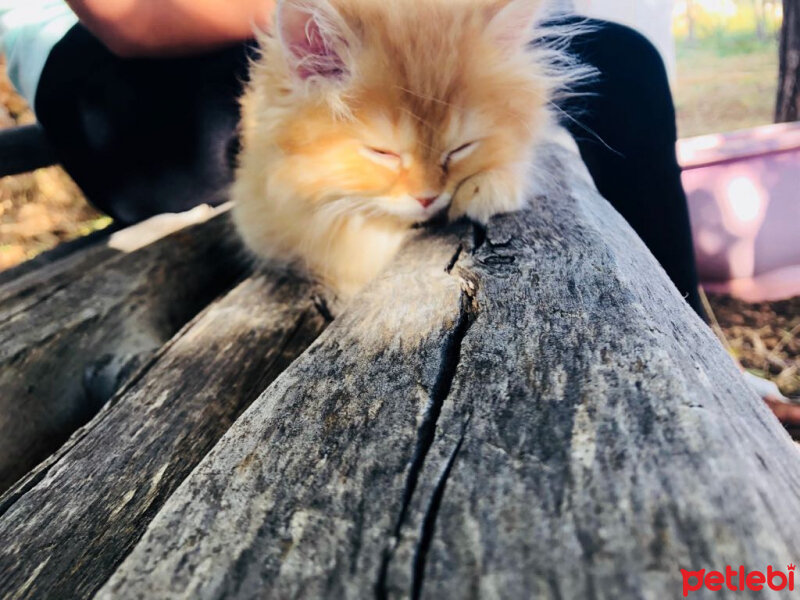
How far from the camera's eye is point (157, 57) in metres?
1.54

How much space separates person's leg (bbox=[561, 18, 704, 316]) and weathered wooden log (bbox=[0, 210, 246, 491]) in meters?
1.02

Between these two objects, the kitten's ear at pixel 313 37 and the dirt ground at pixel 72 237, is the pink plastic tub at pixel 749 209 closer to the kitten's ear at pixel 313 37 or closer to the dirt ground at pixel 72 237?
the dirt ground at pixel 72 237

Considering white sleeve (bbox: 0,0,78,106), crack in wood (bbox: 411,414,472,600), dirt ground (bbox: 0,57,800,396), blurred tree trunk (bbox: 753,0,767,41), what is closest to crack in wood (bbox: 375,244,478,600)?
crack in wood (bbox: 411,414,472,600)

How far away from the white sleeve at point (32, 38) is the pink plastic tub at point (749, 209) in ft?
7.27

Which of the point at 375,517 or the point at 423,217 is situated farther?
the point at 423,217

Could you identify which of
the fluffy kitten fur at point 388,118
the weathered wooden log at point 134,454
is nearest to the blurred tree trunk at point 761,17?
the fluffy kitten fur at point 388,118

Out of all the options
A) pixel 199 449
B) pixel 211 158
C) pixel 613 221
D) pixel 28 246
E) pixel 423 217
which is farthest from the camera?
pixel 28 246

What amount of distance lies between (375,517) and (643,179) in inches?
57.8

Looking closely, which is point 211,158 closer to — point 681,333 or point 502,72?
point 502,72

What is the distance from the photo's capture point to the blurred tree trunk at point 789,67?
277 cm

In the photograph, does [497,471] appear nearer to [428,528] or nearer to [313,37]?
[428,528]

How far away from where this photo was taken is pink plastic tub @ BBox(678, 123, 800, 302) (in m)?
2.36

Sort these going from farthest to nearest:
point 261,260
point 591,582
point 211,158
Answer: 1. point 211,158
2. point 261,260
3. point 591,582

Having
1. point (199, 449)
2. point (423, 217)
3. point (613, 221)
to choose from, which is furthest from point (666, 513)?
point (423, 217)
